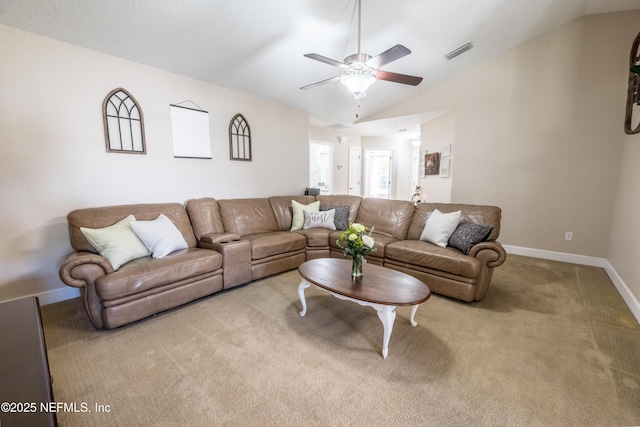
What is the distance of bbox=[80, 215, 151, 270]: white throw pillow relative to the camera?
2277mm

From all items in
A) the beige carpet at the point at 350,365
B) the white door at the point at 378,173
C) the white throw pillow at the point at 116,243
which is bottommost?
the beige carpet at the point at 350,365

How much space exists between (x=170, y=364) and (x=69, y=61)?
2999 mm

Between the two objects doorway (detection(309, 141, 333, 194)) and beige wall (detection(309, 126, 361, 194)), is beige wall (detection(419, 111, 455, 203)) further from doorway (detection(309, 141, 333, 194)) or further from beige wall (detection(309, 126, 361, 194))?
doorway (detection(309, 141, 333, 194))

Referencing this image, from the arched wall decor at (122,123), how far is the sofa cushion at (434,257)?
321 cm

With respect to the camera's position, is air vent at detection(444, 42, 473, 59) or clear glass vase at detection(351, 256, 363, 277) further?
air vent at detection(444, 42, 473, 59)

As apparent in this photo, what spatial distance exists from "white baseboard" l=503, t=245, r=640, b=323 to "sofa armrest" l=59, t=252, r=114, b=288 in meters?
4.56

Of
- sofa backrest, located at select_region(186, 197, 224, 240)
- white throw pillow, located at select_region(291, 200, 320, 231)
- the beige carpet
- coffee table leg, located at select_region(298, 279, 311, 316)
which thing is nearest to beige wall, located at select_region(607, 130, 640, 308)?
the beige carpet

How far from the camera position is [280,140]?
181 inches

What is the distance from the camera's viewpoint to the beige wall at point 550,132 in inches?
136

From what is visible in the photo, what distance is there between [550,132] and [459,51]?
1813mm

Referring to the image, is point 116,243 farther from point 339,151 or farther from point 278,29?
point 339,151

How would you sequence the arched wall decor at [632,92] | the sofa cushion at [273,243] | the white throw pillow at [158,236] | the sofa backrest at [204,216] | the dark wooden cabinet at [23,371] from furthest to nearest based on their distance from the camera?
the sofa backrest at [204,216] → the sofa cushion at [273,243] → the arched wall decor at [632,92] → the white throw pillow at [158,236] → the dark wooden cabinet at [23,371]

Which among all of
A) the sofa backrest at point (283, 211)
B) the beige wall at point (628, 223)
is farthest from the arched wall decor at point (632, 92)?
the sofa backrest at point (283, 211)

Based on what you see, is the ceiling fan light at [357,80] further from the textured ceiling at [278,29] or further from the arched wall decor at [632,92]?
the arched wall decor at [632,92]
